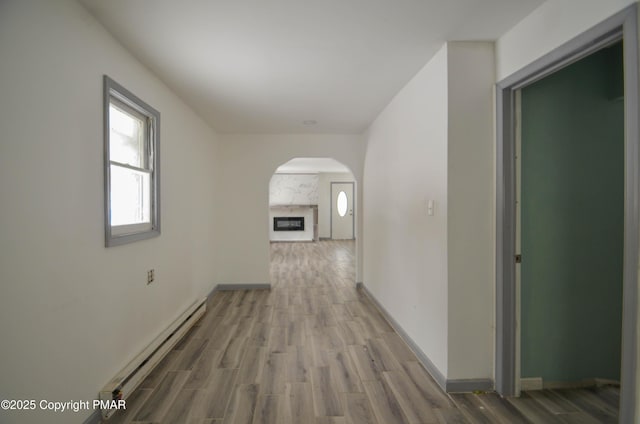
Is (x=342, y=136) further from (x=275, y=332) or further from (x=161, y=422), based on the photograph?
(x=161, y=422)

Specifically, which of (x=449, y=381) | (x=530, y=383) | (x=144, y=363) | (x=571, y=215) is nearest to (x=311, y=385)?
(x=449, y=381)

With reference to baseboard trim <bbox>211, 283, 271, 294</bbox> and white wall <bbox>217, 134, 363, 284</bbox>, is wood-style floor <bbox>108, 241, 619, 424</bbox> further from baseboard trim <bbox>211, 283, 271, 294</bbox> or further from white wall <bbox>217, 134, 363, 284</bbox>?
white wall <bbox>217, 134, 363, 284</bbox>

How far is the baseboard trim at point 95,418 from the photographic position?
5.86ft

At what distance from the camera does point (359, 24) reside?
1939 millimetres

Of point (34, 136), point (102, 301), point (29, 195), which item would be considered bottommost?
point (102, 301)

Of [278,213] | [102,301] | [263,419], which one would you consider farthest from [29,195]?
[278,213]

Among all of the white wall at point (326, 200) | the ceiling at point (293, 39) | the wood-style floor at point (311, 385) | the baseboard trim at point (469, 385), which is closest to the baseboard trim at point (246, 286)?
the wood-style floor at point (311, 385)

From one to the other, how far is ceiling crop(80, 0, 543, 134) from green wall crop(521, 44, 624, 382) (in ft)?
2.56

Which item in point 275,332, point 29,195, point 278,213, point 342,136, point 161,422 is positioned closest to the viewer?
point 29,195

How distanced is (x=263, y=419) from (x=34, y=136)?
2.01 m

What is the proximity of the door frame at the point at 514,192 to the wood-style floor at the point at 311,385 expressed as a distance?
1.18 ft

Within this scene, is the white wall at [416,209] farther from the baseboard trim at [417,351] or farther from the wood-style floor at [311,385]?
the wood-style floor at [311,385]

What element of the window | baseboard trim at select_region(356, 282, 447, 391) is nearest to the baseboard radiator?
the window

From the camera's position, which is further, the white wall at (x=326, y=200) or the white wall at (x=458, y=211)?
the white wall at (x=326, y=200)
